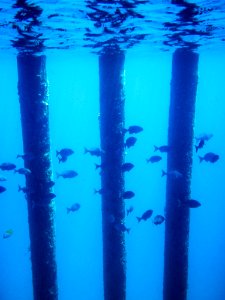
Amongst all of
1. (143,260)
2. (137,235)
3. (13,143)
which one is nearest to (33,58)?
(143,260)

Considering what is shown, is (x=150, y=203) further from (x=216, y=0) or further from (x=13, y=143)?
(x=216, y=0)

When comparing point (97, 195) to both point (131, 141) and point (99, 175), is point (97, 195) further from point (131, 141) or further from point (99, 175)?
point (131, 141)

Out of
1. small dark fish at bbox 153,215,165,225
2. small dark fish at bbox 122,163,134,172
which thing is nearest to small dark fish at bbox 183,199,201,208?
small dark fish at bbox 153,215,165,225

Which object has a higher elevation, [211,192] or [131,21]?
[131,21]

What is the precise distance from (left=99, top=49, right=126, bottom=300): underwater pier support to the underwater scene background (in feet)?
1.37

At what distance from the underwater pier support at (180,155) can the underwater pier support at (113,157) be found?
5.22 feet

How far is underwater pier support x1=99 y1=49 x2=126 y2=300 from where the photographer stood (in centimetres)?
1045

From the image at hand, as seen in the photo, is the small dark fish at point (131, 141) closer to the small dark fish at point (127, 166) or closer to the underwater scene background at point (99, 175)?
the small dark fish at point (127, 166)

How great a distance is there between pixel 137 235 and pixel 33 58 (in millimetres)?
63507

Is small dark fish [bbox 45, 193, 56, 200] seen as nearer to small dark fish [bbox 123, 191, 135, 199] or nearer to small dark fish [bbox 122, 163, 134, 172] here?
small dark fish [bbox 123, 191, 135, 199]

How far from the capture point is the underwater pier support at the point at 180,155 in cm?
1049

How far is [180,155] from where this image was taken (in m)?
10.5

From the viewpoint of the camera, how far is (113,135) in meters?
10.4

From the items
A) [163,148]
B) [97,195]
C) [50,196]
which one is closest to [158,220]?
[163,148]
